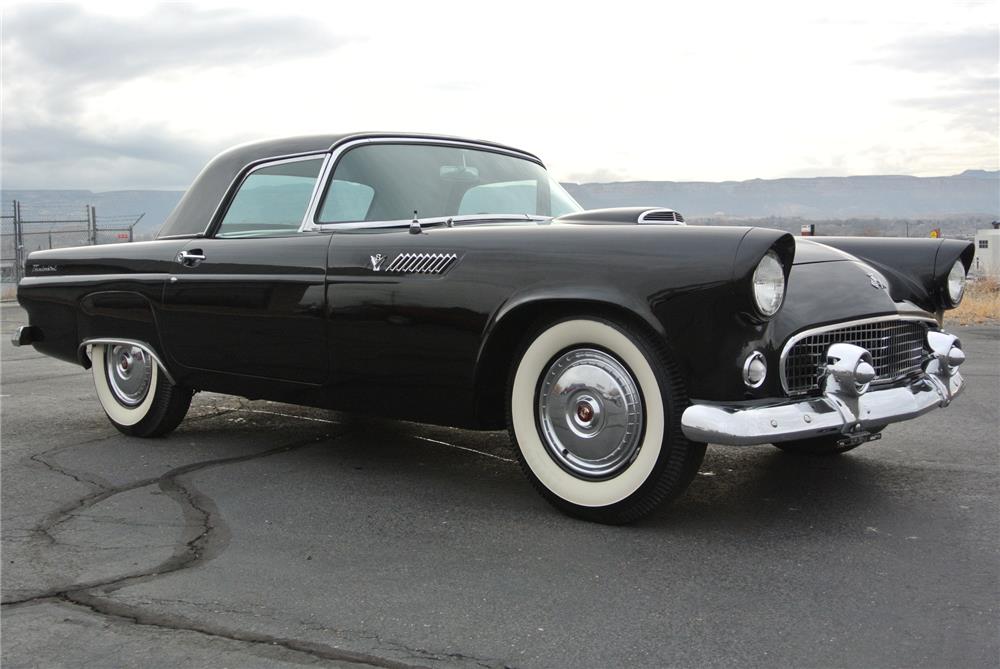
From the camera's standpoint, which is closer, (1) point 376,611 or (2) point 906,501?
(1) point 376,611

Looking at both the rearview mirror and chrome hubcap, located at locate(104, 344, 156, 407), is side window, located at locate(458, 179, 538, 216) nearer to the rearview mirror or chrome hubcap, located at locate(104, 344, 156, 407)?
the rearview mirror

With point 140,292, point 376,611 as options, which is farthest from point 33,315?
point 376,611

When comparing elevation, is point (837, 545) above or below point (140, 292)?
below

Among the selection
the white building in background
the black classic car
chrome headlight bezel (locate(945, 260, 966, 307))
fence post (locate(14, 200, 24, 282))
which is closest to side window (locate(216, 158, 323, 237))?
the black classic car

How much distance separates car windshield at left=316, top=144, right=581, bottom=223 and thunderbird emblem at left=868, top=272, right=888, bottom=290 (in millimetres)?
1569

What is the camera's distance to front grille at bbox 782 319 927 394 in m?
2.98

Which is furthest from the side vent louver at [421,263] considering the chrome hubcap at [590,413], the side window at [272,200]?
the side window at [272,200]

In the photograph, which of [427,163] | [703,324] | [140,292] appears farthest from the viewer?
[140,292]

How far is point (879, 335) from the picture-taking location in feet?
10.5

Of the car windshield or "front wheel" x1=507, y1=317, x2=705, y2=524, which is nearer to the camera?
"front wheel" x1=507, y1=317, x2=705, y2=524

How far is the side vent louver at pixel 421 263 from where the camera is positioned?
3.36 meters

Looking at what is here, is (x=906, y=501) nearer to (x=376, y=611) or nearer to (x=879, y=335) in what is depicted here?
(x=879, y=335)

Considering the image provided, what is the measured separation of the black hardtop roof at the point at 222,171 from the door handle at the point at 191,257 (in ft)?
0.69

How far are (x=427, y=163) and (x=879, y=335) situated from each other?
82.5 inches
